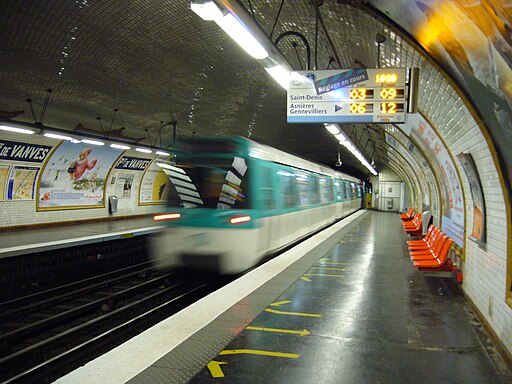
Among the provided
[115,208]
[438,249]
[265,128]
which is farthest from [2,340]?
[265,128]

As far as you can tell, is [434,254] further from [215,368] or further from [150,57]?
[150,57]

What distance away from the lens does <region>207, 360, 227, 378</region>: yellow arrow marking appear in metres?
3.22

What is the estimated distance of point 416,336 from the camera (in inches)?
161

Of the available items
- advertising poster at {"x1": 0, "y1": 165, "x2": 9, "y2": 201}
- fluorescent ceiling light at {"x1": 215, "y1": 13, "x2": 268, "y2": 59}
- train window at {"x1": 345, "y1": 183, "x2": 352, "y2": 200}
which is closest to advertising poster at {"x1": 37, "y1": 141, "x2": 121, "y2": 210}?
advertising poster at {"x1": 0, "y1": 165, "x2": 9, "y2": 201}

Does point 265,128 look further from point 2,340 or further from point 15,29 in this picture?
point 2,340

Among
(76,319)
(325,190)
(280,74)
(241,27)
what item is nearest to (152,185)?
(325,190)

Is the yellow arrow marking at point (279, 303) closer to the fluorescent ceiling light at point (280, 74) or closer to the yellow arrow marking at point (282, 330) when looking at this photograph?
the yellow arrow marking at point (282, 330)

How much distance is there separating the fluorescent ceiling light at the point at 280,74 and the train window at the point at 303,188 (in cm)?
514

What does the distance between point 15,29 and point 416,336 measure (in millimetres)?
7094

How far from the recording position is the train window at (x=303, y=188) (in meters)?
10.8

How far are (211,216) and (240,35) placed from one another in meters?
3.98

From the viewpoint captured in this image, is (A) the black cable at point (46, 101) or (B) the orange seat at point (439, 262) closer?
(B) the orange seat at point (439, 262)

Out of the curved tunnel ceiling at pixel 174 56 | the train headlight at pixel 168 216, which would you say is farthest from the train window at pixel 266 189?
the curved tunnel ceiling at pixel 174 56

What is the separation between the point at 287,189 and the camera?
31.3ft
